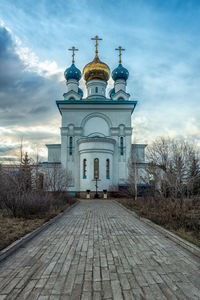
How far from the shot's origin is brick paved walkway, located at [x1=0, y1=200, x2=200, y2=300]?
9.95 ft

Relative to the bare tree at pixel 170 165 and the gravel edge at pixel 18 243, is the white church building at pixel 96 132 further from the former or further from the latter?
the gravel edge at pixel 18 243

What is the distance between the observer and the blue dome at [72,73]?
100 ft

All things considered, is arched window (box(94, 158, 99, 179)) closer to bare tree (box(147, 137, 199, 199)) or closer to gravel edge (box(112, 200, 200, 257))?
bare tree (box(147, 137, 199, 199))

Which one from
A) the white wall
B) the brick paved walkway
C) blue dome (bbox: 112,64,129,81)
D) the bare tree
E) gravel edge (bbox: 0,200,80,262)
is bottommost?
the brick paved walkway

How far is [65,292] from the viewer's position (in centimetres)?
303

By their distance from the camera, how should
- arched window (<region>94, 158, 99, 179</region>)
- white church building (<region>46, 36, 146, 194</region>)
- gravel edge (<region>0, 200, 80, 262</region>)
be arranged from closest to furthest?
gravel edge (<region>0, 200, 80, 262</region>) → arched window (<region>94, 158, 99, 179</region>) → white church building (<region>46, 36, 146, 194</region>)

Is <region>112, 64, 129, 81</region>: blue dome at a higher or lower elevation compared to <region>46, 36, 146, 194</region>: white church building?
higher

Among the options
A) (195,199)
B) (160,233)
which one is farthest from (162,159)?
(160,233)

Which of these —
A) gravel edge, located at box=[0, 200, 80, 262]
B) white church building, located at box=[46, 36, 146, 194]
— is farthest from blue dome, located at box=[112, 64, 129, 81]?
gravel edge, located at box=[0, 200, 80, 262]

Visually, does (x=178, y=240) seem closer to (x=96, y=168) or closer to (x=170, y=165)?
(x=170, y=165)

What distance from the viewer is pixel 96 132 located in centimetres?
2727

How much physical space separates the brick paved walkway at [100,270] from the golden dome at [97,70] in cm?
2825

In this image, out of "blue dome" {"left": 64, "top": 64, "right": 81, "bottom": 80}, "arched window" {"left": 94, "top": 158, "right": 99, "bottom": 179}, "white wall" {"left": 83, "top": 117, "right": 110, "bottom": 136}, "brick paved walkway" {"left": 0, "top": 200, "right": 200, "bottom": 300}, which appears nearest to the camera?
"brick paved walkway" {"left": 0, "top": 200, "right": 200, "bottom": 300}

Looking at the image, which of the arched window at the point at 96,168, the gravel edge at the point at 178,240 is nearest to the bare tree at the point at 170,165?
the gravel edge at the point at 178,240
